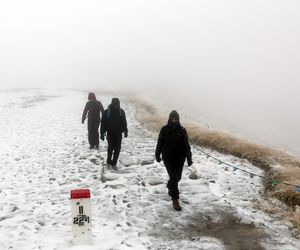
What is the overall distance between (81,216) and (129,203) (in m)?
2.80

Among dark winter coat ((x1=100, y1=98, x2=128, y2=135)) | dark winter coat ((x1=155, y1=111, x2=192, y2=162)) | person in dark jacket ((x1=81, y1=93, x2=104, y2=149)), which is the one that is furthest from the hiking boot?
person in dark jacket ((x1=81, y1=93, x2=104, y2=149))

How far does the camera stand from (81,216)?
7723 mm

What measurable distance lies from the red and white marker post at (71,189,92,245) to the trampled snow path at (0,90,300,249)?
18 cm

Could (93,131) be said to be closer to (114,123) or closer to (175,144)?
(114,123)

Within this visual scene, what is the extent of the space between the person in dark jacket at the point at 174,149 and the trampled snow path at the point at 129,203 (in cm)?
67

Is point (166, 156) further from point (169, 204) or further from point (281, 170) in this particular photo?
point (281, 170)

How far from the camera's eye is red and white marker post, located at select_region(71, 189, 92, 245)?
7.60m

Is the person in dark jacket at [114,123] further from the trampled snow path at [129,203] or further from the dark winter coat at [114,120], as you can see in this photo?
the trampled snow path at [129,203]

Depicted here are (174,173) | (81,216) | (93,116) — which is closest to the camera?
(81,216)

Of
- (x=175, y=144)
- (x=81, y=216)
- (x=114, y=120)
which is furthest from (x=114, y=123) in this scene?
(x=81, y=216)

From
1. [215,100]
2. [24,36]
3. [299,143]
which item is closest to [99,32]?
[24,36]

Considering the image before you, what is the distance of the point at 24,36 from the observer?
543 feet

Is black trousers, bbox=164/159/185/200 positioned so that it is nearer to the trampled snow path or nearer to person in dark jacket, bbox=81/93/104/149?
the trampled snow path

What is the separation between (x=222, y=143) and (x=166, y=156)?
761 cm
